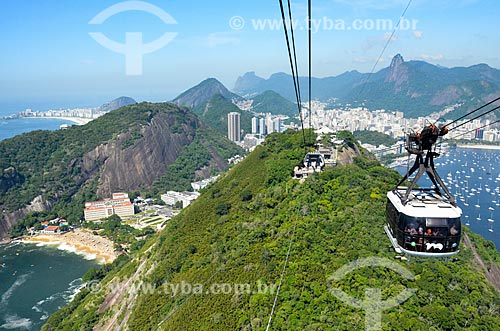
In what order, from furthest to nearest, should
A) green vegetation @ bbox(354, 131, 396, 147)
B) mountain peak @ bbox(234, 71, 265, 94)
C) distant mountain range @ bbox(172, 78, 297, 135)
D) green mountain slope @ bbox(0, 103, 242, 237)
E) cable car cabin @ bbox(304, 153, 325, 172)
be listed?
1. mountain peak @ bbox(234, 71, 265, 94)
2. distant mountain range @ bbox(172, 78, 297, 135)
3. green vegetation @ bbox(354, 131, 396, 147)
4. green mountain slope @ bbox(0, 103, 242, 237)
5. cable car cabin @ bbox(304, 153, 325, 172)

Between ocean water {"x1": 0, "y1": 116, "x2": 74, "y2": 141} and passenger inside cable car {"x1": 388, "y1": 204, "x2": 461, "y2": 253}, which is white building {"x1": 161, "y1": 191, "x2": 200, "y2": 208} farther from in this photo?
ocean water {"x1": 0, "y1": 116, "x2": 74, "y2": 141}

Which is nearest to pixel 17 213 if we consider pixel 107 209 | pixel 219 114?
pixel 107 209

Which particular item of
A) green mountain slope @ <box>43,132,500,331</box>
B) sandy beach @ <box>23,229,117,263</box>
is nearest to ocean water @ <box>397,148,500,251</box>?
green mountain slope @ <box>43,132,500,331</box>

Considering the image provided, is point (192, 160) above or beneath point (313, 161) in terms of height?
beneath

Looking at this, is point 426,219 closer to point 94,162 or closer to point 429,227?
point 429,227

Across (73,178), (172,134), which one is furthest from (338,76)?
(73,178)

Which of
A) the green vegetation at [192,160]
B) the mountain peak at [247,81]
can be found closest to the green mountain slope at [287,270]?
the green vegetation at [192,160]

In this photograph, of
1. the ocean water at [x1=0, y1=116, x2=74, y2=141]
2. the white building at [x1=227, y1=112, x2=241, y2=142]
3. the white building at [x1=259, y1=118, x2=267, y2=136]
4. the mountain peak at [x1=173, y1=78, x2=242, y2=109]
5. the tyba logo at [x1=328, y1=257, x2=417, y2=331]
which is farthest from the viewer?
the mountain peak at [x1=173, y1=78, x2=242, y2=109]
